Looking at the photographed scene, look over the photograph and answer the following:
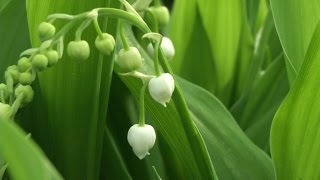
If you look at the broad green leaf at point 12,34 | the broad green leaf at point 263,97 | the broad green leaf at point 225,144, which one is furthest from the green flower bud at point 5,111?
the broad green leaf at point 263,97


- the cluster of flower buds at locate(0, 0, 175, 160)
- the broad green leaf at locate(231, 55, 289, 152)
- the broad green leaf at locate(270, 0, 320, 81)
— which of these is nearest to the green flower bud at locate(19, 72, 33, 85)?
the cluster of flower buds at locate(0, 0, 175, 160)

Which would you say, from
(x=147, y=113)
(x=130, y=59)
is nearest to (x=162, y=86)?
(x=130, y=59)

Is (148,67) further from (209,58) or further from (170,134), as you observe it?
(209,58)

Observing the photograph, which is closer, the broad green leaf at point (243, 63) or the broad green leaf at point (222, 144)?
the broad green leaf at point (222, 144)

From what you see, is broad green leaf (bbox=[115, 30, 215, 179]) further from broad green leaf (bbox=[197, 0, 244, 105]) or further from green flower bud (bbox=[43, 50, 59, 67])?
broad green leaf (bbox=[197, 0, 244, 105])

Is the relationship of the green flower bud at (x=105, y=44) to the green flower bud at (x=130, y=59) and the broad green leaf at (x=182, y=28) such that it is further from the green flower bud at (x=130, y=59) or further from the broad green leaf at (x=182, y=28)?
the broad green leaf at (x=182, y=28)

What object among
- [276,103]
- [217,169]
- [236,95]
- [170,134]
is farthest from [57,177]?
[236,95]
